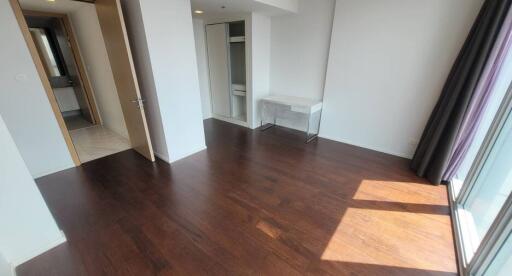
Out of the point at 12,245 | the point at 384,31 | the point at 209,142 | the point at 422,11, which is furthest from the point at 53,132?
the point at 422,11

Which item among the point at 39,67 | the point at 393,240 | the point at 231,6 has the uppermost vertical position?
the point at 231,6

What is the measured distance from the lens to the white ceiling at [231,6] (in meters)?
2.75

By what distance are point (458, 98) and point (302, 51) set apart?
2288mm

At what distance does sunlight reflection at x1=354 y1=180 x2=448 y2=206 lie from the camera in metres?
2.22

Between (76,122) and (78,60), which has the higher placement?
(78,60)

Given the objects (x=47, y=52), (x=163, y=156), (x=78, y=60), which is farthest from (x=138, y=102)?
(x=47, y=52)

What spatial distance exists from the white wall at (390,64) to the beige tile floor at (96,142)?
3.63 metres

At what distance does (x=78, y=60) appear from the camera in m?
3.88

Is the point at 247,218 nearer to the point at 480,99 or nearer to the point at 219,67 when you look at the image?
the point at 480,99

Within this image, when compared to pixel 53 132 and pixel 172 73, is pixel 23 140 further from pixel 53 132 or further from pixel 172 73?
pixel 172 73

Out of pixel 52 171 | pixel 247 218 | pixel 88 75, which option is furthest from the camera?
pixel 88 75

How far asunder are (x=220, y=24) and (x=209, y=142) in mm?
2259

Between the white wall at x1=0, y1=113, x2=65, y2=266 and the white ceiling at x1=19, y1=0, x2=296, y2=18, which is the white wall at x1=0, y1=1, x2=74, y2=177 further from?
the white wall at x1=0, y1=113, x2=65, y2=266

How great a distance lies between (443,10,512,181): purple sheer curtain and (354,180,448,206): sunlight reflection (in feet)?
1.00
